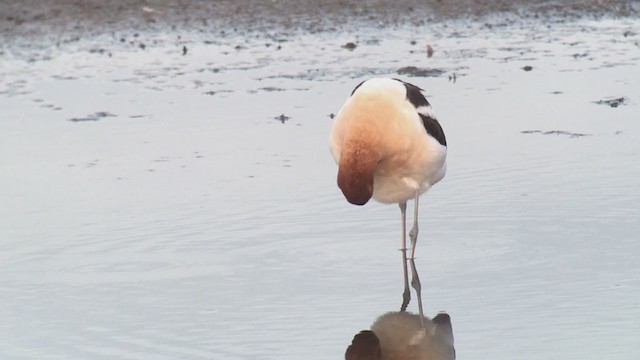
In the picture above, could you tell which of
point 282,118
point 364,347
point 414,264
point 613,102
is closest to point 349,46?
point 282,118

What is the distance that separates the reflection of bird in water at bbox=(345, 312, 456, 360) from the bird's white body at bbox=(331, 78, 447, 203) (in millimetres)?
1312

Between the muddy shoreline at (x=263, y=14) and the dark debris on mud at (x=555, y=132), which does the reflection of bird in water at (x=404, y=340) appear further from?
the muddy shoreline at (x=263, y=14)

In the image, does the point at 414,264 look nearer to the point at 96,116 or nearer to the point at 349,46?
the point at 96,116

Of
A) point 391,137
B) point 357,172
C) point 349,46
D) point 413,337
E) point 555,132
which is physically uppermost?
point 391,137

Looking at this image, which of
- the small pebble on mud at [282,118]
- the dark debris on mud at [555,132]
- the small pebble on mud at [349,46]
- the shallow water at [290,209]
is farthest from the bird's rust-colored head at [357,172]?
the small pebble on mud at [349,46]

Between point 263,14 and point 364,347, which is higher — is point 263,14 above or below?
below

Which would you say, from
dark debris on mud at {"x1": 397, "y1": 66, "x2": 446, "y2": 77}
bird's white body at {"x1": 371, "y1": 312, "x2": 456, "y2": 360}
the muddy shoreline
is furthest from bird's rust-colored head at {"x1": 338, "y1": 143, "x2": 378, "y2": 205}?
the muddy shoreline

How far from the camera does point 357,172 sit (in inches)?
324

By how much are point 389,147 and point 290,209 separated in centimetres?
128

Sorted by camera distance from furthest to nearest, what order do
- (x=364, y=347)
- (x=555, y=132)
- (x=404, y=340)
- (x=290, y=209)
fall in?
(x=555, y=132) < (x=290, y=209) < (x=404, y=340) < (x=364, y=347)

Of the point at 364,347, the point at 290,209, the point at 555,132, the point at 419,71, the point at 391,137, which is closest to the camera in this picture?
the point at 364,347

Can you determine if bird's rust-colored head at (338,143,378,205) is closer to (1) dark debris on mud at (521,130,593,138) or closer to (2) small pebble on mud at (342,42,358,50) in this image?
(1) dark debris on mud at (521,130,593,138)

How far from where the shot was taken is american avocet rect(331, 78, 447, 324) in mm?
8258

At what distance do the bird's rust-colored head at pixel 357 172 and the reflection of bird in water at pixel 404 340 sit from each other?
99cm
